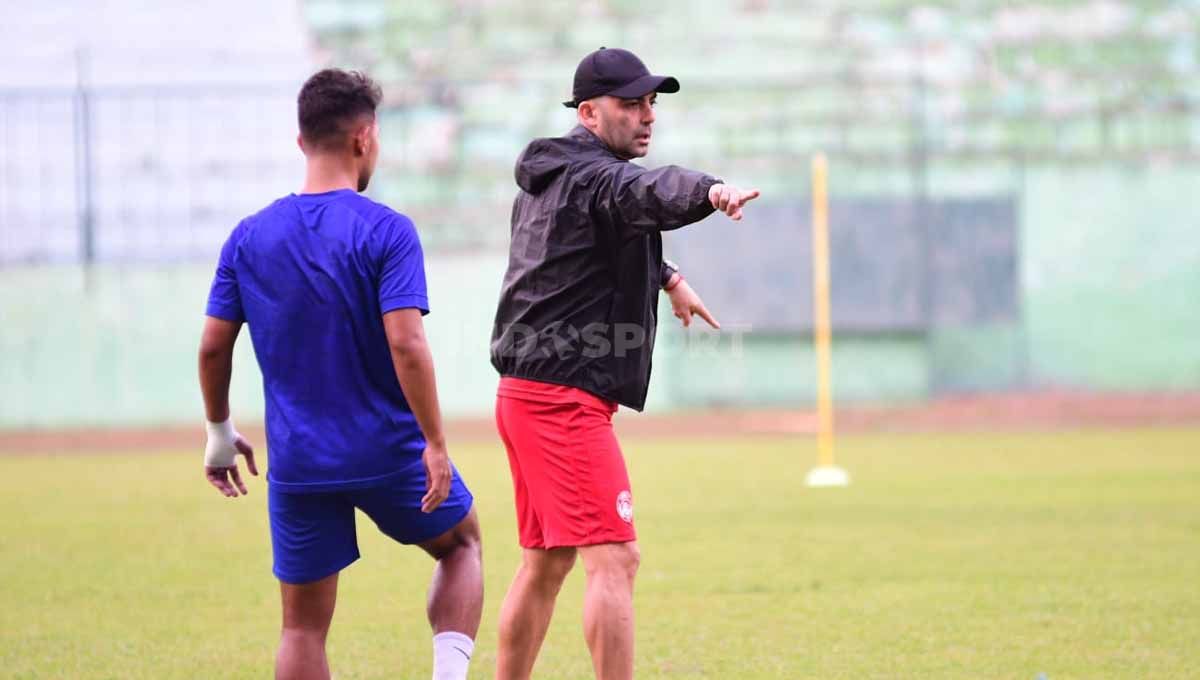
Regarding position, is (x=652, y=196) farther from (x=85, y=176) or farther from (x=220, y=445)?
(x=85, y=176)

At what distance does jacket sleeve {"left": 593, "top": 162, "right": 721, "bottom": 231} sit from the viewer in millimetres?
4297

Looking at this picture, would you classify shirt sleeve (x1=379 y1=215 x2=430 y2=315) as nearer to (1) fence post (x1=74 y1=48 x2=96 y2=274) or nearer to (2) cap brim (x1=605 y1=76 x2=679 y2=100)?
(2) cap brim (x1=605 y1=76 x2=679 y2=100)

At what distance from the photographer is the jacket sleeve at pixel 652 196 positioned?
430 centimetres

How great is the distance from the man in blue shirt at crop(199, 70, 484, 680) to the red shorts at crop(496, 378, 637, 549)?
1.45 ft

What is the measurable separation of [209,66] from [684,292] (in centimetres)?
2582

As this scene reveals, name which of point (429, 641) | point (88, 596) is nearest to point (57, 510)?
point (88, 596)

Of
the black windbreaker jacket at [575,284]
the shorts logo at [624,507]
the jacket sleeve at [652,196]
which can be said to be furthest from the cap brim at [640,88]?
the shorts logo at [624,507]

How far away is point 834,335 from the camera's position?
26125 millimetres

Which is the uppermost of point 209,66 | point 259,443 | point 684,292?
point 209,66

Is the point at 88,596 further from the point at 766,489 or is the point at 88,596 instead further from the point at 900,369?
the point at 900,369

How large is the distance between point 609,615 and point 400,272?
47.8 inches

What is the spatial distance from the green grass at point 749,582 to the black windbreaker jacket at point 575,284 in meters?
1.64

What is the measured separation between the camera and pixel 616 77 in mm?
4828

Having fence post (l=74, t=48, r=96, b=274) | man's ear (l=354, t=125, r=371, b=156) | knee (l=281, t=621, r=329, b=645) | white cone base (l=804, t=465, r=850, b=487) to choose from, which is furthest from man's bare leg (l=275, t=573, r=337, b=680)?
fence post (l=74, t=48, r=96, b=274)
